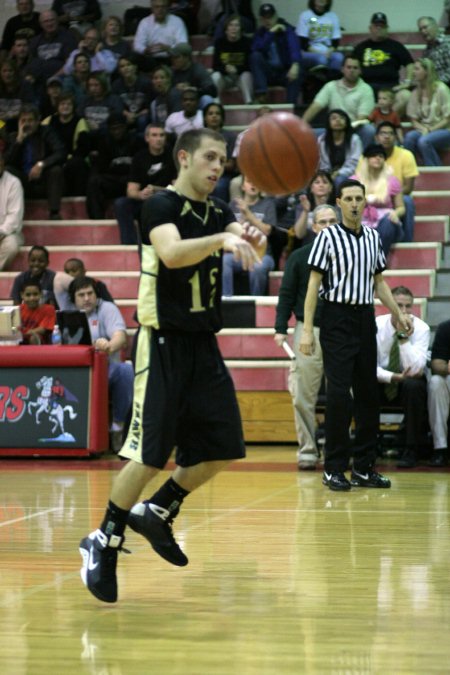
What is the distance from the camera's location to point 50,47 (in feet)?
48.7

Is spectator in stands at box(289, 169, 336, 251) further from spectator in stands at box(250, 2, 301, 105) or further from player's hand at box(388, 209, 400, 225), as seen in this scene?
spectator in stands at box(250, 2, 301, 105)

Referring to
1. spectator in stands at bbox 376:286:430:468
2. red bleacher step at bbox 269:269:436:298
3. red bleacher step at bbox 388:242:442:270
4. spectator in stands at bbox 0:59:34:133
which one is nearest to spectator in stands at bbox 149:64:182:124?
spectator in stands at bbox 0:59:34:133

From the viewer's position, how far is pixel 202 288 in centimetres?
435

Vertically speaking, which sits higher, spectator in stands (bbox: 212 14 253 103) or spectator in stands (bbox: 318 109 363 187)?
spectator in stands (bbox: 212 14 253 103)

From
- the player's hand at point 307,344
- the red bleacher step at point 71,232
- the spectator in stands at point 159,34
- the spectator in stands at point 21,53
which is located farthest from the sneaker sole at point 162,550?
the spectator in stands at point 21,53

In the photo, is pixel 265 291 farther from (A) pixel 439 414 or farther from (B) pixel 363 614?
(B) pixel 363 614

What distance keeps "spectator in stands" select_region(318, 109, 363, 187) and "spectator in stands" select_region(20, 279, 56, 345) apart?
3.32 meters

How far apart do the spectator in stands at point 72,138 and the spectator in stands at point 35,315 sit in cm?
323

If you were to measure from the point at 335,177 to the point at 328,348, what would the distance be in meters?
4.60

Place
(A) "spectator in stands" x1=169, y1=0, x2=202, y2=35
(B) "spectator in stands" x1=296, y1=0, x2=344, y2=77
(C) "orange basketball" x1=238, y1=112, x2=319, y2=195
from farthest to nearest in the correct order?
(A) "spectator in stands" x1=169, y1=0, x2=202, y2=35
(B) "spectator in stands" x1=296, y1=0, x2=344, y2=77
(C) "orange basketball" x1=238, y1=112, x2=319, y2=195

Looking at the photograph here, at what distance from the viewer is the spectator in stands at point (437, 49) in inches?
517

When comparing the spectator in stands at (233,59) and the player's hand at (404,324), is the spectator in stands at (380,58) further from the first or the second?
the player's hand at (404,324)

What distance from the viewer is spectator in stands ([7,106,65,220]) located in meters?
13.1

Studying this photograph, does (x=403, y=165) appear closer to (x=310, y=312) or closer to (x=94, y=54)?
(x=310, y=312)
